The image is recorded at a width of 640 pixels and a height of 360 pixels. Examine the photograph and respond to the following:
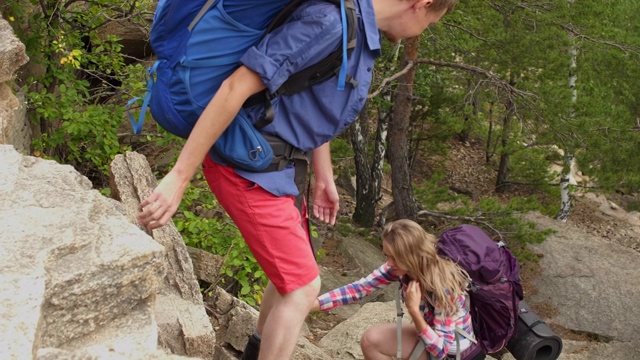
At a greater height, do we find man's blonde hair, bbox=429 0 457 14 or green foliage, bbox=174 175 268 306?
man's blonde hair, bbox=429 0 457 14

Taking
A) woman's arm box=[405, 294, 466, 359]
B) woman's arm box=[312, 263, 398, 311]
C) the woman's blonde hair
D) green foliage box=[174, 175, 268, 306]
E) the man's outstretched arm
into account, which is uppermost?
the man's outstretched arm

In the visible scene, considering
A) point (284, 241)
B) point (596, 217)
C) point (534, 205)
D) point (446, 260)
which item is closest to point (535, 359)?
point (446, 260)

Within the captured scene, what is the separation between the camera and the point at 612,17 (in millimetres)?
12469

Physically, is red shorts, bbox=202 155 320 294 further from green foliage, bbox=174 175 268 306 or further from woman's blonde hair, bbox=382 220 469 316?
green foliage, bbox=174 175 268 306

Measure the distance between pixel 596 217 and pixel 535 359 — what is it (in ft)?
48.9

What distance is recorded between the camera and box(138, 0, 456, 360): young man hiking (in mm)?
2428

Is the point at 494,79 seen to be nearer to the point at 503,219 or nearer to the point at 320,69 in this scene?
the point at 503,219

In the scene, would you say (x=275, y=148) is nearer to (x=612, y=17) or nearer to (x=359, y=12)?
(x=359, y=12)

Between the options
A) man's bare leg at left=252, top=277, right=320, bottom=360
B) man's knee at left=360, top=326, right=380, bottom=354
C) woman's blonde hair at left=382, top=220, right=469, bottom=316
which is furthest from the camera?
man's knee at left=360, top=326, right=380, bottom=354

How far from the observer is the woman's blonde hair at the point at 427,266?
365 centimetres

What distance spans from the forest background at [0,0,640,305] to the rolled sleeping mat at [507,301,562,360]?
1860 mm

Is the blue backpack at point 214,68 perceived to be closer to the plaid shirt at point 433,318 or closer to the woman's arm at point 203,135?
the woman's arm at point 203,135

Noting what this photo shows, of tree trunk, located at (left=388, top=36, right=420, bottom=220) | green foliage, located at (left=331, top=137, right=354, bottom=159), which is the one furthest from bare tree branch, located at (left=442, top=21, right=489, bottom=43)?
green foliage, located at (left=331, top=137, right=354, bottom=159)

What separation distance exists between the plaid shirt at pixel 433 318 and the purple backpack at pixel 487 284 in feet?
0.31
